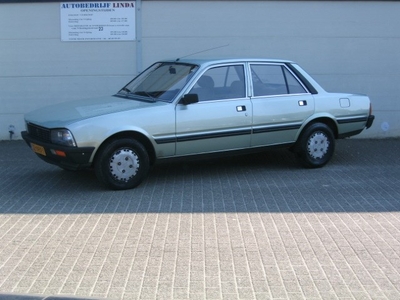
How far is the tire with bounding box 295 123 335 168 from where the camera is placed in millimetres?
8555

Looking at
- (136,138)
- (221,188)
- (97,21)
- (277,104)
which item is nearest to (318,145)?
(277,104)

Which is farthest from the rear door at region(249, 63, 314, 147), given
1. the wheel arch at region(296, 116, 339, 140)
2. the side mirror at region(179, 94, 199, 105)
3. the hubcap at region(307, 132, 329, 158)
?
the side mirror at region(179, 94, 199, 105)

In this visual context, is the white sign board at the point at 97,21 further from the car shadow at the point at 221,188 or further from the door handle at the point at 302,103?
the door handle at the point at 302,103

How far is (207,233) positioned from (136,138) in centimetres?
207

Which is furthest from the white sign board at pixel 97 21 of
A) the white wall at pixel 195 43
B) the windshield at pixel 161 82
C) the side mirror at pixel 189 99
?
the side mirror at pixel 189 99

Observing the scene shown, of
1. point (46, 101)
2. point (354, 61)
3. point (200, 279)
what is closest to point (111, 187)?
point (200, 279)

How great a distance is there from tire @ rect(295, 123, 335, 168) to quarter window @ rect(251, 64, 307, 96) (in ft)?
1.94

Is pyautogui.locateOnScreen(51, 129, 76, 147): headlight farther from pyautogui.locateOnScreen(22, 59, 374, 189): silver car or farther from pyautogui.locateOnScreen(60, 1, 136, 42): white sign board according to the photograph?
pyautogui.locateOnScreen(60, 1, 136, 42): white sign board

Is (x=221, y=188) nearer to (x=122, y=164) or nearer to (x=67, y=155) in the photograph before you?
(x=122, y=164)

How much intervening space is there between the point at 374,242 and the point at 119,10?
22.7ft

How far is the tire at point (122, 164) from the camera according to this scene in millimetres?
7238

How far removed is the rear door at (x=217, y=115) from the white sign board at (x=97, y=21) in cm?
335

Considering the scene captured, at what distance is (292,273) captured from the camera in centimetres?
486

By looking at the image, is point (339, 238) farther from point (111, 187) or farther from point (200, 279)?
point (111, 187)
